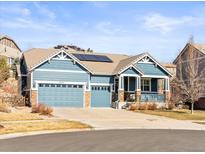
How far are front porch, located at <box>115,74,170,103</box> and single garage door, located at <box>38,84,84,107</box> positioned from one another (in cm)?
423

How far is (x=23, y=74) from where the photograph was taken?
4366cm

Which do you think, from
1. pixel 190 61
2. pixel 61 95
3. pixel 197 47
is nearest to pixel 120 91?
pixel 61 95

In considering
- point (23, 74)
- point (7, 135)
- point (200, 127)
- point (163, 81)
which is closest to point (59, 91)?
point (23, 74)

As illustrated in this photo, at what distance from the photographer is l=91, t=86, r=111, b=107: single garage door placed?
1668 inches

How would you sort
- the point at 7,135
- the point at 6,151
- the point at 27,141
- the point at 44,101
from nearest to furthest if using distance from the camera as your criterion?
the point at 6,151 → the point at 27,141 → the point at 7,135 → the point at 44,101

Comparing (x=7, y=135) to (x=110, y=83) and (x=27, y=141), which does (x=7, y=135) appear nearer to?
(x=27, y=141)

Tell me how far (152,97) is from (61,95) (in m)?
9.85

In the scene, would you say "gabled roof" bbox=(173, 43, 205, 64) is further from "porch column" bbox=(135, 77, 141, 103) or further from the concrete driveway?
the concrete driveway

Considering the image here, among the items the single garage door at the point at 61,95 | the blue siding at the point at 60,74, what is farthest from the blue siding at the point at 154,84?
the single garage door at the point at 61,95

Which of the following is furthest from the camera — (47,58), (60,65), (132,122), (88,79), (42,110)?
(88,79)

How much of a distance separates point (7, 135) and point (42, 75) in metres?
21.3

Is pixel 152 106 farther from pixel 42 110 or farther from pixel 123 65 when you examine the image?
pixel 42 110

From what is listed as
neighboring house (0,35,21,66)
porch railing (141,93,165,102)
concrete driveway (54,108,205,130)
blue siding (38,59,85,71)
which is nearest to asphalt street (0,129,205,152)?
concrete driveway (54,108,205,130)

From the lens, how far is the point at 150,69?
1735 inches
